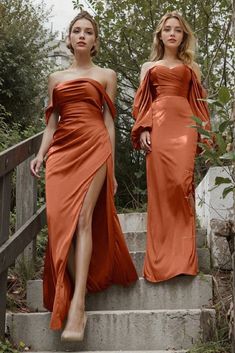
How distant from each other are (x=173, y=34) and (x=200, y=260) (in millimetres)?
1598

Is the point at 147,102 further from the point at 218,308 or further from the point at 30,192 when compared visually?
the point at 218,308

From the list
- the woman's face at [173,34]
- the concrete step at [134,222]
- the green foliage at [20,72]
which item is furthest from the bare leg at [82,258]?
the green foliage at [20,72]

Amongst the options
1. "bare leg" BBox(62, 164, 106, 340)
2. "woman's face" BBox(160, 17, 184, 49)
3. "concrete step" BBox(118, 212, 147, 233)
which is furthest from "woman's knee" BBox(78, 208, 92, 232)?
"concrete step" BBox(118, 212, 147, 233)

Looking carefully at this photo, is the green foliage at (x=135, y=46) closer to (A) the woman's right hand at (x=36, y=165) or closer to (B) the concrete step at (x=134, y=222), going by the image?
(B) the concrete step at (x=134, y=222)

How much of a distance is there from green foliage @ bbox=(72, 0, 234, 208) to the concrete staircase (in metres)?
3.44

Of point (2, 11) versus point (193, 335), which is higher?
point (2, 11)

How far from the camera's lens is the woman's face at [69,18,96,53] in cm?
401

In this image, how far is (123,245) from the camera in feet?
12.4

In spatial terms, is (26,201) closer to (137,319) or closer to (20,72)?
(137,319)

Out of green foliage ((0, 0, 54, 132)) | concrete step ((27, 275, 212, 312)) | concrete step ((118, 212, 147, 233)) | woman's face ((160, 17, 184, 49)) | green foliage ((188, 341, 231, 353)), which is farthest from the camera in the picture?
green foliage ((0, 0, 54, 132))

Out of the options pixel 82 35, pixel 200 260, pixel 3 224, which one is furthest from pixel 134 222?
pixel 3 224

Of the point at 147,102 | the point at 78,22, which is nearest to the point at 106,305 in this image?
the point at 147,102

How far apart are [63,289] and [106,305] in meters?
0.51

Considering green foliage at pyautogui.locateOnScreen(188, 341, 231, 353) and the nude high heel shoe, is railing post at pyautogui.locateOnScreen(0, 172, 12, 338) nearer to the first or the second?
the nude high heel shoe
